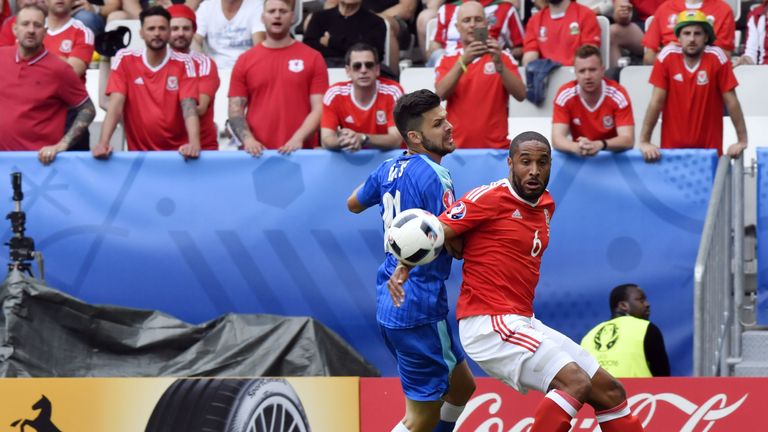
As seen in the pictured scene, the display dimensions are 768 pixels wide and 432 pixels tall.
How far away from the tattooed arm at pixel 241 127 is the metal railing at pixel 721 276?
3311mm

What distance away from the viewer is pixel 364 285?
9.98 m

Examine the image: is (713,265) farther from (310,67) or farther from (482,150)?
(310,67)

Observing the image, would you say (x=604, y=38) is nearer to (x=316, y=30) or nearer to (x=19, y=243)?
(x=316, y=30)

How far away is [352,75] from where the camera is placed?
34.2ft

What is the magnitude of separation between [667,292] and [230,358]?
10.1 ft

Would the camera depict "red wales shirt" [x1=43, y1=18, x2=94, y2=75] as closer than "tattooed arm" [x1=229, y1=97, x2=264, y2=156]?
No

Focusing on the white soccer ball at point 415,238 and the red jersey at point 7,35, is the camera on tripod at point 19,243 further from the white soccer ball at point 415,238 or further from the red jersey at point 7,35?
the white soccer ball at point 415,238

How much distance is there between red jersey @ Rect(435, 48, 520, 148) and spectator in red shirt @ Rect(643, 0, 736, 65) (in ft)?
6.42

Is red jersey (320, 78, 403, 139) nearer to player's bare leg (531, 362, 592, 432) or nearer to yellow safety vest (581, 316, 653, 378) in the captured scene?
yellow safety vest (581, 316, 653, 378)

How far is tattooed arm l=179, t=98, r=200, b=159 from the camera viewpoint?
10.2 m

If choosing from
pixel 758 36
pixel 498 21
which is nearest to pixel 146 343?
pixel 498 21

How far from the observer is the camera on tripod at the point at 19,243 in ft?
32.3

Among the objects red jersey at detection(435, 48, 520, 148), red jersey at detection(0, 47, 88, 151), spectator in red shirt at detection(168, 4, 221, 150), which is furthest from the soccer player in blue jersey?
red jersey at detection(0, 47, 88, 151)

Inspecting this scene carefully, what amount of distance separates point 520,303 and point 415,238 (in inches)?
27.9
